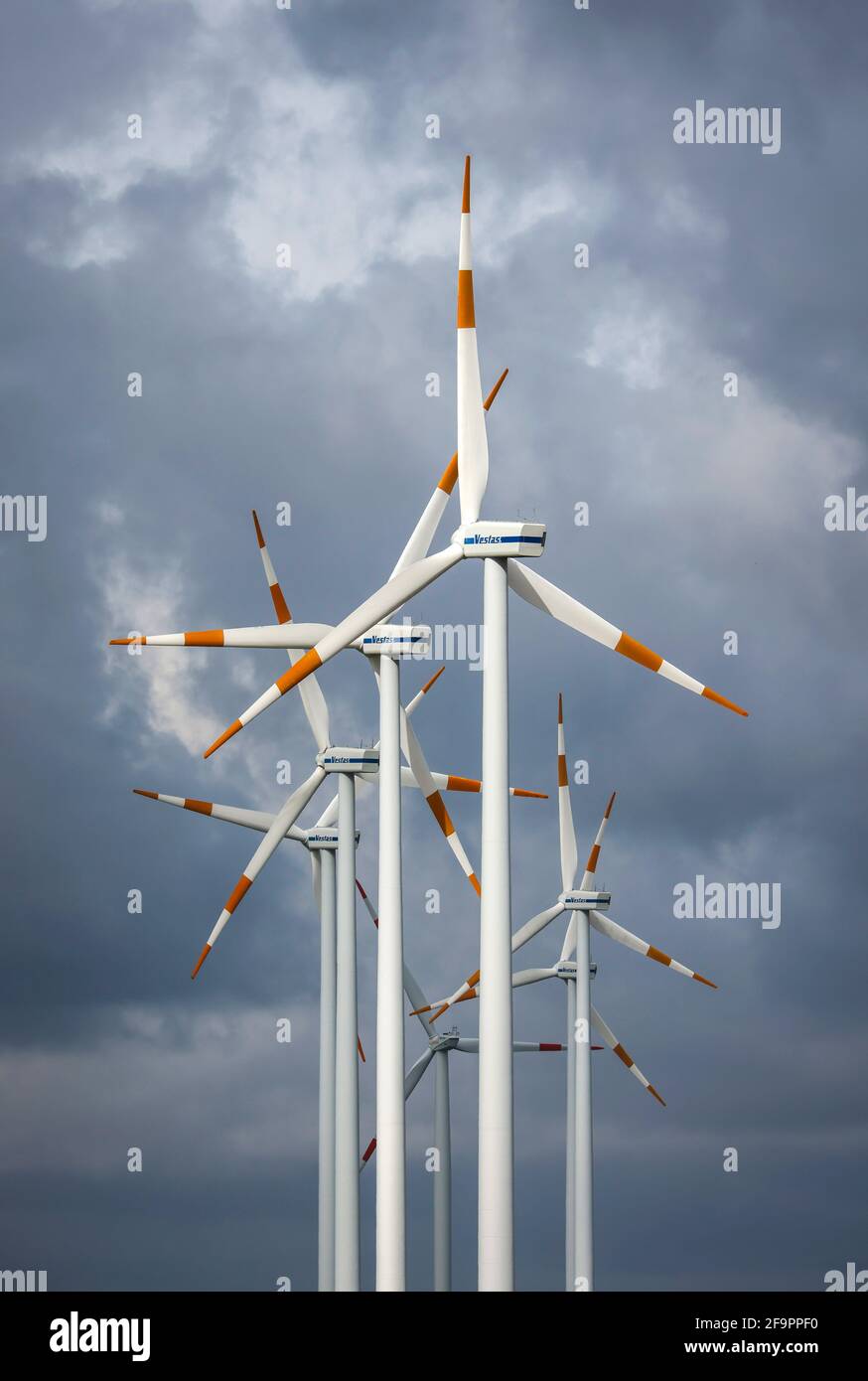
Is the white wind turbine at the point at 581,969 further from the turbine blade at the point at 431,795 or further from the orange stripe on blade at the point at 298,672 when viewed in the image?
the orange stripe on blade at the point at 298,672

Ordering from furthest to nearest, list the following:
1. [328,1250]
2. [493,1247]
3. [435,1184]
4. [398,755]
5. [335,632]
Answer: [435,1184], [328,1250], [398,755], [335,632], [493,1247]

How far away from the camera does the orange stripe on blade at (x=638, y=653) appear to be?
62.8m

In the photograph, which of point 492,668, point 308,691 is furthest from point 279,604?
point 492,668

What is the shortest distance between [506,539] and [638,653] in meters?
4.47

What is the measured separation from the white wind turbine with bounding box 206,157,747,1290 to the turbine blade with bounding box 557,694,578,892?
37210 millimetres

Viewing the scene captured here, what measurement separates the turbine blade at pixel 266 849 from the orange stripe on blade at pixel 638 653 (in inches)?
1081

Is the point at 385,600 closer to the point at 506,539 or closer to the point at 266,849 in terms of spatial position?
the point at 506,539

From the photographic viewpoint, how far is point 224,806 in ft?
314

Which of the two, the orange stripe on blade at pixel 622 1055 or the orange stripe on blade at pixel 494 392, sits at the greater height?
the orange stripe on blade at pixel 494 392
